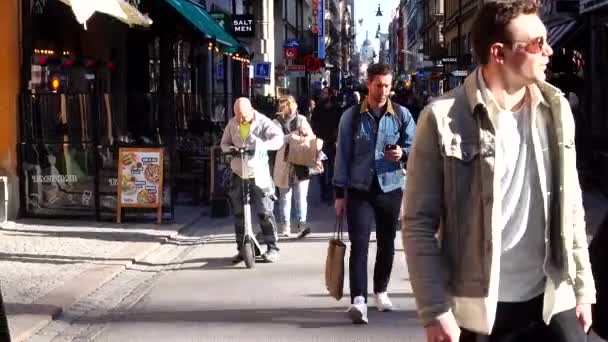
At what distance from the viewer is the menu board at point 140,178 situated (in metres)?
14.2

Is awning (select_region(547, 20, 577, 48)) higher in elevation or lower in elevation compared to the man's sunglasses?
higher

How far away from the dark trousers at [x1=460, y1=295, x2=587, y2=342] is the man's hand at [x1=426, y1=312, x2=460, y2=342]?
0.44 ft

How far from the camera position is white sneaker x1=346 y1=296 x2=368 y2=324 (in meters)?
7.79

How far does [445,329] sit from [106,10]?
9.95 metres

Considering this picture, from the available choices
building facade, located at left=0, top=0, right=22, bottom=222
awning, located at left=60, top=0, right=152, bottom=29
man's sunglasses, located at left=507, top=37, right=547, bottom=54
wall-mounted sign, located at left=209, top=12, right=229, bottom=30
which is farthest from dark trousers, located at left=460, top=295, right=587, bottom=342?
wall-mounted sign, located at left=209, top=12, right=229, bottom=30

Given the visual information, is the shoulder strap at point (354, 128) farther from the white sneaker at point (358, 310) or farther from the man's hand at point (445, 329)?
the man's hand at point (445, 329)

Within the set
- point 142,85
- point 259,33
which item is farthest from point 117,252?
point 259,33

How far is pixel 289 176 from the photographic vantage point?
1340 centimetres

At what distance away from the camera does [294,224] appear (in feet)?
47.6

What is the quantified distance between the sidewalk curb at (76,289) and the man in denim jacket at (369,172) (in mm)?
2348

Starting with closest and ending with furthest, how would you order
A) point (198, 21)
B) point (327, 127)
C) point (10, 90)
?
point (10, 90), point (327, 127), point (198, 21)

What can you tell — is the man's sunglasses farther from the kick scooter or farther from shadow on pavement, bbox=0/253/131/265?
shadow on pavement, bbox=0/253/131/265

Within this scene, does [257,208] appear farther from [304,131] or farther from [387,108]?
[387,108]

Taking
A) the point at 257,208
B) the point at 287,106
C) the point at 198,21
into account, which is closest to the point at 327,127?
the point at 287,106
